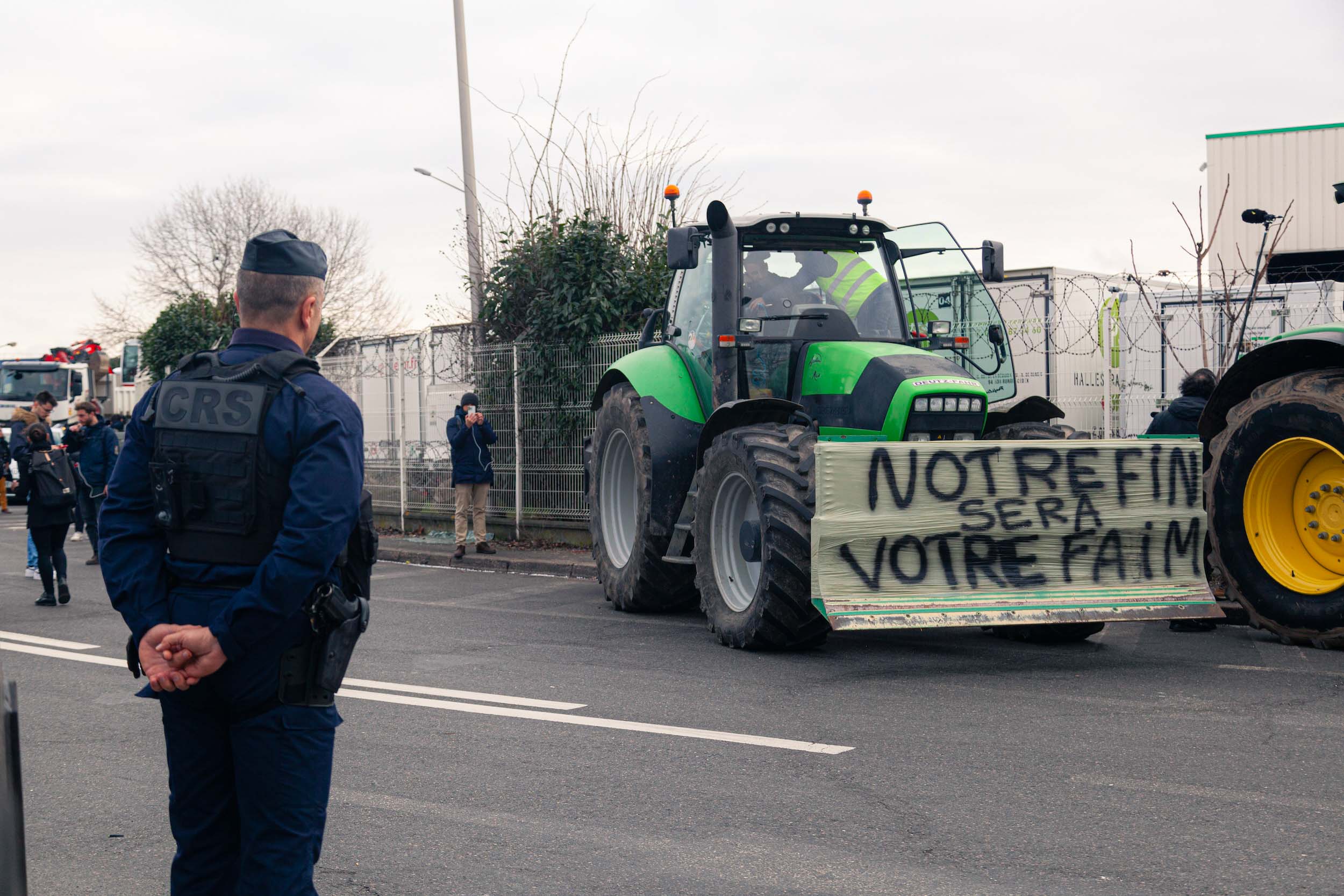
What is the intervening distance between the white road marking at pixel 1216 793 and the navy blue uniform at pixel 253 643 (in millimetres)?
3314

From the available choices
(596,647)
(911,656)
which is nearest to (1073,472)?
(911,656)

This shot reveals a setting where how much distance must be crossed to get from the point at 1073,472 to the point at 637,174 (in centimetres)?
1212

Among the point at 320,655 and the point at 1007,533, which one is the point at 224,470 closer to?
the point at 320,655

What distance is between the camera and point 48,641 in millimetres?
9703

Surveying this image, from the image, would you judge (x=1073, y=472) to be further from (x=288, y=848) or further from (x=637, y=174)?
(x=637, y=174)

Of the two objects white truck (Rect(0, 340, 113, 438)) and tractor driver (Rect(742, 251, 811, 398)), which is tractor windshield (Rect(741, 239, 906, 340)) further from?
white truck (Rect(0, 340, 113, 438))

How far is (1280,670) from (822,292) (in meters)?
3.84

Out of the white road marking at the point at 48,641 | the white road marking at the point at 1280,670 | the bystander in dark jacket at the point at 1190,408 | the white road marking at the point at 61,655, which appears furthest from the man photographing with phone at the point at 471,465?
the white road marking at the point at 1280,670

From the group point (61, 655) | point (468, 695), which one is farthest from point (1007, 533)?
point (61, 655)

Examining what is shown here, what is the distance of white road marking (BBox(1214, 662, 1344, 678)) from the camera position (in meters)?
7.39

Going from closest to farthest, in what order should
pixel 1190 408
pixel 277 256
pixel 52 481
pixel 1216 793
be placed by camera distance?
pixel 277 256 → pixel 1216 793 → pixel 1190 408 → pixel 52 481

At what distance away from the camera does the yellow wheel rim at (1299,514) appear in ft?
26.3

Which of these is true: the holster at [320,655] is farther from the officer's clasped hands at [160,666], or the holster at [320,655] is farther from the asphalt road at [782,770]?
the asphalt road at [782,770]

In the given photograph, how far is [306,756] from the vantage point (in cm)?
313
